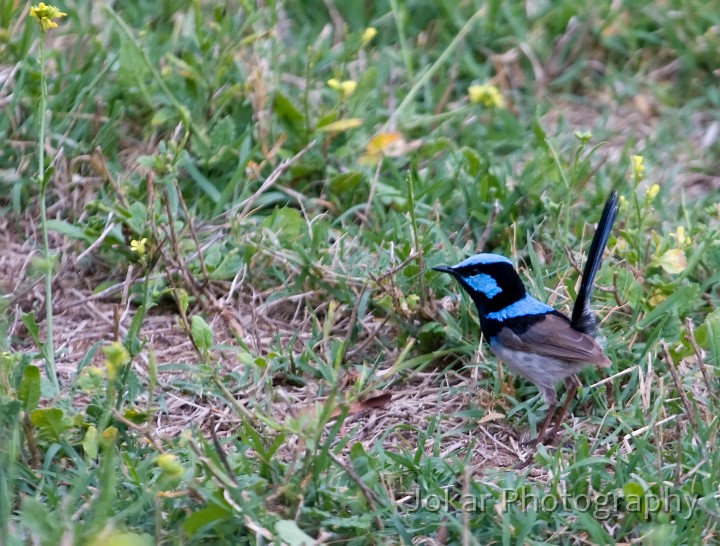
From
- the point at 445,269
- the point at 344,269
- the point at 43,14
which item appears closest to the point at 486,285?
the point at 445,269

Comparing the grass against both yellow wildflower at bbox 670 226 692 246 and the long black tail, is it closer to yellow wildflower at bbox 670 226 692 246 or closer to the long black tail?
Answer: yellow wildflower at bbox 670 226 692 246

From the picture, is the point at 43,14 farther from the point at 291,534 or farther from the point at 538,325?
the point at 538,325

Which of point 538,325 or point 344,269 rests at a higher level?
point 344,269

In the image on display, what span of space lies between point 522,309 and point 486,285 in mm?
193

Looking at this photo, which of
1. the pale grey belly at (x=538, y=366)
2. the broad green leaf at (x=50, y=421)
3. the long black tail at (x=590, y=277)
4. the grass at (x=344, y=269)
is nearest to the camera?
the grass at (x=344, y=269)

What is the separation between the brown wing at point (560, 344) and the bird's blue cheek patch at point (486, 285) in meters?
0.22

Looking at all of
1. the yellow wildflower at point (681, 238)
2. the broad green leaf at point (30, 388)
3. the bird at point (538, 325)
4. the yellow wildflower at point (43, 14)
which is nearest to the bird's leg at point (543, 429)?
the bird at point (538, 325)

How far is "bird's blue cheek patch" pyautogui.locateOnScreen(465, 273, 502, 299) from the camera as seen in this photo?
433cm

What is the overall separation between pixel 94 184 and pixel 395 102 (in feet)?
6.15

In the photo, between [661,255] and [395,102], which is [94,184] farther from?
[661,255]

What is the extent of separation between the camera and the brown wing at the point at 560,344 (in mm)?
4056

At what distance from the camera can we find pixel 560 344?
411 cm

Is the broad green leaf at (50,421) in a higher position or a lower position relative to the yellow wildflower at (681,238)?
higher

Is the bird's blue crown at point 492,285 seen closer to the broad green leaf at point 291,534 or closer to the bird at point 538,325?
the bird at point 538,325
